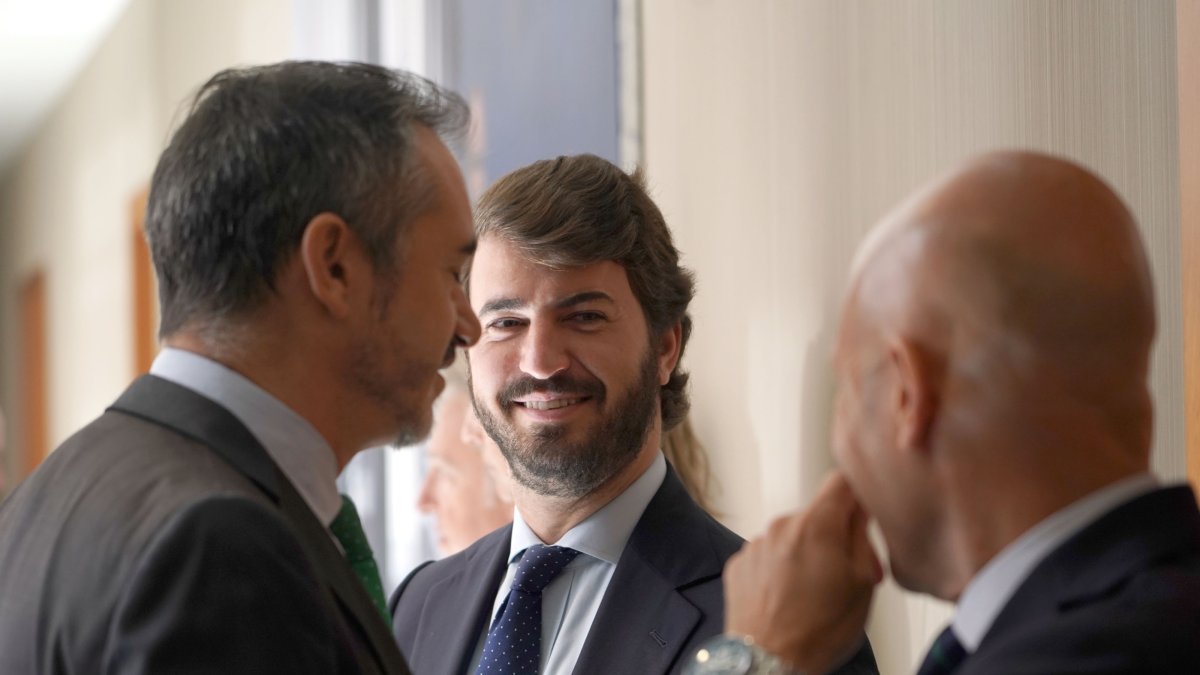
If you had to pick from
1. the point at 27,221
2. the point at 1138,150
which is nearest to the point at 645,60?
the point at 1138,150

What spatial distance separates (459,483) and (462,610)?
5.74 feet

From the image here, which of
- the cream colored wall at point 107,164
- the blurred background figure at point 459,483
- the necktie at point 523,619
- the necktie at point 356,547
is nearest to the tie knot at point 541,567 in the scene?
the necktie at point 523,619

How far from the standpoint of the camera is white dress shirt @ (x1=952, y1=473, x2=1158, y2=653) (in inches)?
46.4

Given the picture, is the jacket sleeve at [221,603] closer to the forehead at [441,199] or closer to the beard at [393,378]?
the beard at [393,378]

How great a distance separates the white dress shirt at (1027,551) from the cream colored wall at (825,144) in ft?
2.73

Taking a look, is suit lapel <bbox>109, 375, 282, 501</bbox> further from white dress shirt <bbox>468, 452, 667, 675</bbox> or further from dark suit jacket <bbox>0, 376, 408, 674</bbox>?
white dress shirt <bbox>468, 452, 667, 675</bbox>

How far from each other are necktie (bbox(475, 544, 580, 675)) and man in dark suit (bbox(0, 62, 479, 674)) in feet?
1.63

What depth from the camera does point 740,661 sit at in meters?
1.43

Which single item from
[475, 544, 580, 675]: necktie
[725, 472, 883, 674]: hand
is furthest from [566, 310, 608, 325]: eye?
[725, 472, 883, 674]: hand

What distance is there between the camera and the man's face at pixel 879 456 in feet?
4.14

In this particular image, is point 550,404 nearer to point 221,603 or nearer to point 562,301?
point 562,301

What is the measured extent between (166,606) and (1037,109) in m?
1.57

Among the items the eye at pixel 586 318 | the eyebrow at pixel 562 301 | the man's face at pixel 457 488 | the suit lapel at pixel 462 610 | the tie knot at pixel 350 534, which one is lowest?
the man's face at pixel 457 488

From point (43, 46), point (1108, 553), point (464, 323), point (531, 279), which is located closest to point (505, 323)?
point (531, 279)
